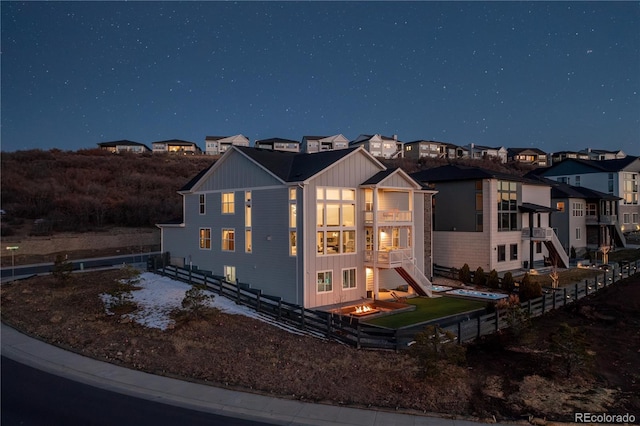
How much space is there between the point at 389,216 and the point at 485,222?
11467mm

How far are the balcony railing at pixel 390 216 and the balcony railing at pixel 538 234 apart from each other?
571 inches

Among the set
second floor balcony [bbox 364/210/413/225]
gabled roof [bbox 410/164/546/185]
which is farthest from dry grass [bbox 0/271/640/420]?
gabled roof [bbox 410/164/546/185]

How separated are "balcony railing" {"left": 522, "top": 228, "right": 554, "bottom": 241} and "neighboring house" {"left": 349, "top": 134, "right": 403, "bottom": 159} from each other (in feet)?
253

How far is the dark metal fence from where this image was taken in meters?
16.8

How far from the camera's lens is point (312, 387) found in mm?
12367

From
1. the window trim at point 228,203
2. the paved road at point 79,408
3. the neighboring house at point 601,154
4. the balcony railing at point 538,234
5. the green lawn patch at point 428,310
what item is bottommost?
the green lawn patch at point 428,310

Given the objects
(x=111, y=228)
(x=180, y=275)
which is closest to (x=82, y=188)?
(x=111, y=228)

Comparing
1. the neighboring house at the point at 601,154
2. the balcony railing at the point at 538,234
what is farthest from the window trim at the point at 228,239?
the neighboring house at the point at 601,154

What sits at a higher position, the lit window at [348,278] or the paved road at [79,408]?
the lit window at [348,278]

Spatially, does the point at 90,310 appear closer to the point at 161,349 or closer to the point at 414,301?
the point at 161,349

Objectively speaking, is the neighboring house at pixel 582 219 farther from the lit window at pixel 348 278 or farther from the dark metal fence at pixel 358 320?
the lit window at pixel 348 278

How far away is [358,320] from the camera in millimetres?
21188

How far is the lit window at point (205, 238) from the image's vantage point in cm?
3027

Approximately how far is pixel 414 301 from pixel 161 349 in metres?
15.9
